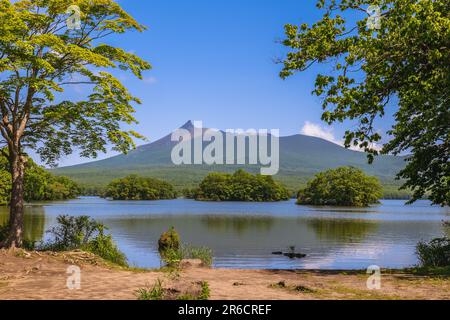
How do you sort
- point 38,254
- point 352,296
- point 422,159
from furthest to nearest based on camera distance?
point 422,159, point 38,254, point 352,296

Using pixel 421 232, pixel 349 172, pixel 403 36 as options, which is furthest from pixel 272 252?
pixel 349 172

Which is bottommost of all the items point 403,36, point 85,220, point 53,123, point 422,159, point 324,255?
point 324,255

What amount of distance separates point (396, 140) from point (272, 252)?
20.2 m

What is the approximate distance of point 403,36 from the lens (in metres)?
17.9

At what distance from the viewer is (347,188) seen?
162 meters

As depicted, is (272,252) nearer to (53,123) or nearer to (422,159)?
(422,159)

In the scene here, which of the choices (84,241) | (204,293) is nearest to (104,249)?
(84,241)

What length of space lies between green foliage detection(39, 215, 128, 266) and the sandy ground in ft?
9.21

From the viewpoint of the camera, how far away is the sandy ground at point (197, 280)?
14.1 m

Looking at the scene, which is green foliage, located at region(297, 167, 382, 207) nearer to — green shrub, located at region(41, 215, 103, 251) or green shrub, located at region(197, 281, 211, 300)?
green shrub, located at region(41, 215, 103, 251)

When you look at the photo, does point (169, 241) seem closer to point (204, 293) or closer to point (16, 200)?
point (16, 200)

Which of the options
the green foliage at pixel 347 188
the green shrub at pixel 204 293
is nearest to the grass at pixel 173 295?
the green shrub at pixel 204 293

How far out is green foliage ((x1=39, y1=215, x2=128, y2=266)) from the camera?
24.1m

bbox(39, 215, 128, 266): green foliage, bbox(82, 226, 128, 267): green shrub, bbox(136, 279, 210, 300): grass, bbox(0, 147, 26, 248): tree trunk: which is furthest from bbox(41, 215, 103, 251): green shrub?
bbox(136, 279, 210, 300): grass
